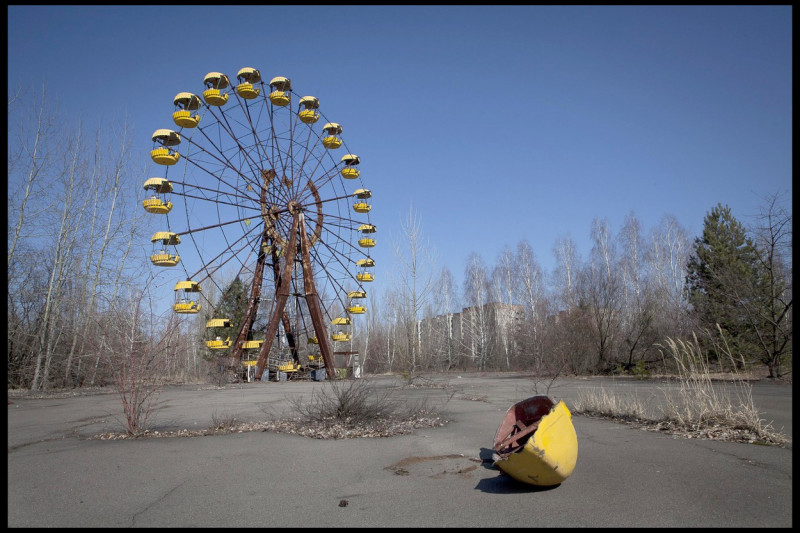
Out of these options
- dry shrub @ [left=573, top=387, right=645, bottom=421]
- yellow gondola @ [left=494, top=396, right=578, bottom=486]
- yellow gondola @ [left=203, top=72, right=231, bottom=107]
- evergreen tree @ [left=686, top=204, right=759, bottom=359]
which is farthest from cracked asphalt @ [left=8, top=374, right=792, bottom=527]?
yellow gondola @ [left=203, top=72, right=231, bottom=107]

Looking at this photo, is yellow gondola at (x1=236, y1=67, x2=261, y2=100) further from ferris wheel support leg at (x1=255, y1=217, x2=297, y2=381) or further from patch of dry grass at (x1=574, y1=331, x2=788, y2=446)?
patch of dry grass at (x1=574, y1=331, x2=788, y2=446)

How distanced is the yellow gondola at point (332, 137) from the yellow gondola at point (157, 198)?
10082mm

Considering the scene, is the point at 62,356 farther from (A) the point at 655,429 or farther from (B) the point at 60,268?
(A) the point at 655,429

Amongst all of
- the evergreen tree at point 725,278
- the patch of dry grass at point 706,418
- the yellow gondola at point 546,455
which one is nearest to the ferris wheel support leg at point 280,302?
the evergreen tree at point 725,278

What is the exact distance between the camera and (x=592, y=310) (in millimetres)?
32469

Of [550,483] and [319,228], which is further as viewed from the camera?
[319,228]

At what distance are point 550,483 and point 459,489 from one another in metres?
0.97

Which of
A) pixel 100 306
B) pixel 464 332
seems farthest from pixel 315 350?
pixel 464 332

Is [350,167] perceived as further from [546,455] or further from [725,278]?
[546,455]

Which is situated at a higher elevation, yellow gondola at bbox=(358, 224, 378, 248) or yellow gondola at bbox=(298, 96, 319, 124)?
yellow gondola at bbox=(298, 96, 319, 124)

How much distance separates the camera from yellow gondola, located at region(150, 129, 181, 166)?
84.8 ft

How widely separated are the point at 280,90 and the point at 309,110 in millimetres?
2303

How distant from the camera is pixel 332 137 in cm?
3366

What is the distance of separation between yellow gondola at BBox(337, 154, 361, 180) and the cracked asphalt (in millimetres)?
26200
